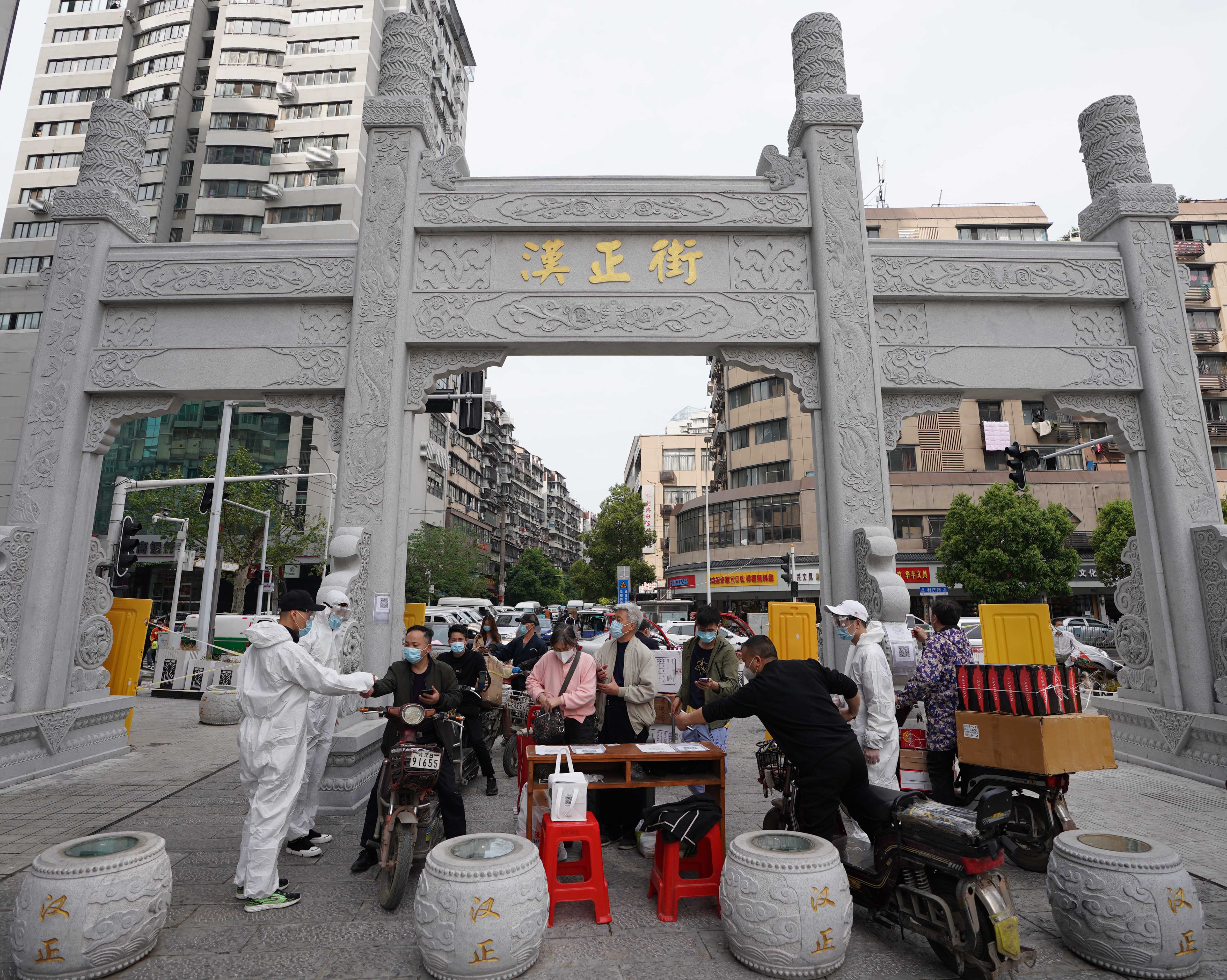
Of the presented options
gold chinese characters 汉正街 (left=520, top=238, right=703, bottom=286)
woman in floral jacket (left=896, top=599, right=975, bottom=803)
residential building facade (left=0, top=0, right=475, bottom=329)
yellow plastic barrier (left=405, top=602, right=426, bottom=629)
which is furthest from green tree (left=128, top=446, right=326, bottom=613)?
woman in floral jacket (left=896, top=599, right=975, bottom=803)

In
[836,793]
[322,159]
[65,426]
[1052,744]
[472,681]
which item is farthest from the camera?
[322,159]

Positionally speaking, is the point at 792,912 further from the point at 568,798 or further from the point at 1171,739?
the point at 1171,739

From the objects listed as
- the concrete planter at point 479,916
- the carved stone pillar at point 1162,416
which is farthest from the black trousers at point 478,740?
the carved stone pillar at point 1162,416

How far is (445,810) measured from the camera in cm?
434

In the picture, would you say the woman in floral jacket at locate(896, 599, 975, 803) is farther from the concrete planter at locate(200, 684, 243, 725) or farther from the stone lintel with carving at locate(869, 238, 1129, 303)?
the concrete planter at locate(200, 684, 243, 725)

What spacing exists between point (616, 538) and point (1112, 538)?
24.1 metres

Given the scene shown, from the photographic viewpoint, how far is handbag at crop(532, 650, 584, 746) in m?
5.20

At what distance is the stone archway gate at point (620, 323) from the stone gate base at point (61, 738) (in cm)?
4

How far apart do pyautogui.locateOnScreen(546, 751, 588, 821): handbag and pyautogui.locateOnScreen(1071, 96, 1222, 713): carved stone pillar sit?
6334 millimetres

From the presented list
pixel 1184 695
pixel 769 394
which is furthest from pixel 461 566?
pixel 1184 695

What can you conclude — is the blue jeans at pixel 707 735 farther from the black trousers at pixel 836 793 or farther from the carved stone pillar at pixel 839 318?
the black trousers at pixel 836 793

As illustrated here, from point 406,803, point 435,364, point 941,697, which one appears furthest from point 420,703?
point 435,364

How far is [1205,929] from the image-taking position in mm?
3439

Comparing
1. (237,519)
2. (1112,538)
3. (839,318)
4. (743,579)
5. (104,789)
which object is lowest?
(104,789)
